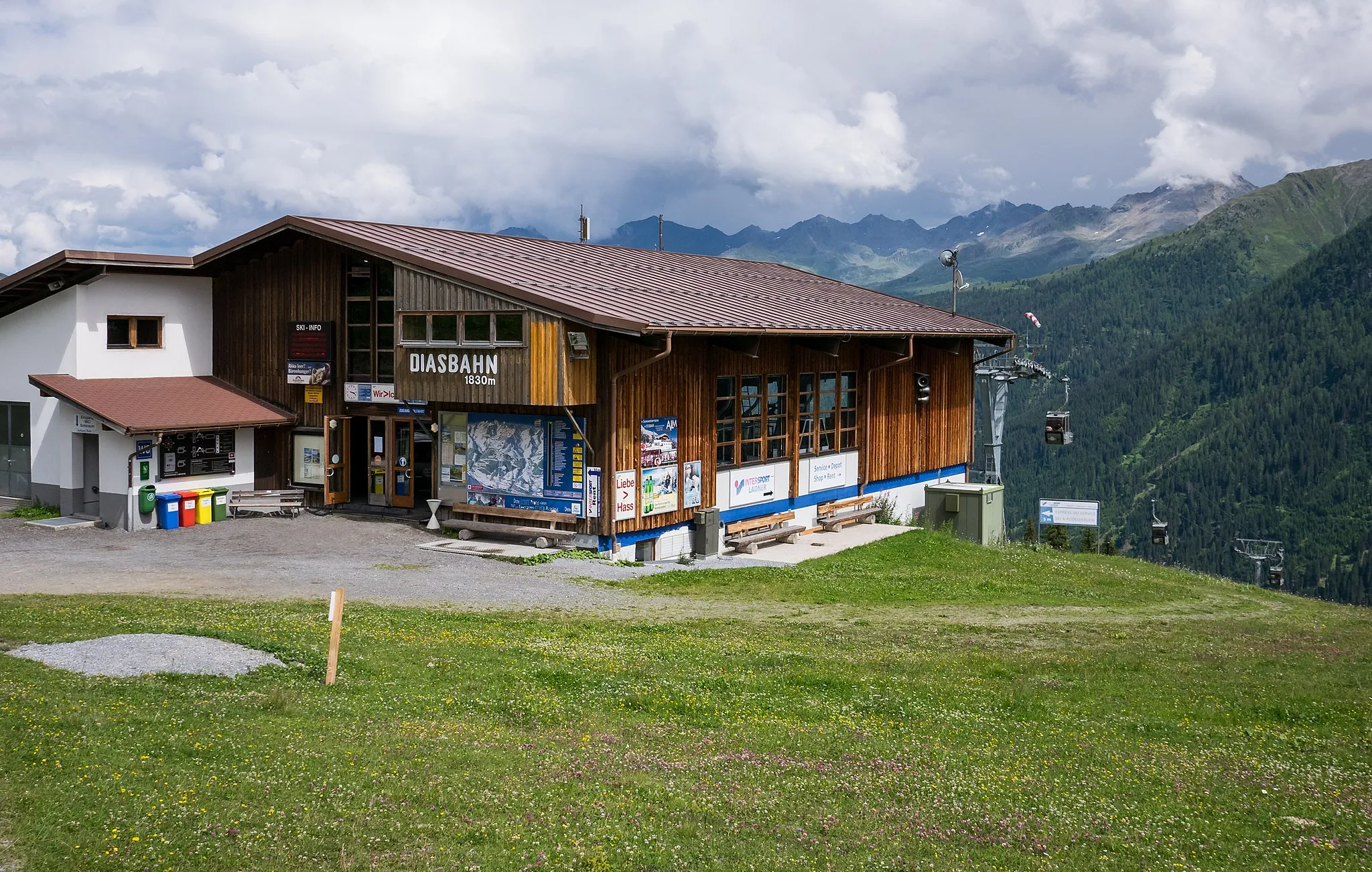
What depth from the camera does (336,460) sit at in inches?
1122

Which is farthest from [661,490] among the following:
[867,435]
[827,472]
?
[867,435]

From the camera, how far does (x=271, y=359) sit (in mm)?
29000

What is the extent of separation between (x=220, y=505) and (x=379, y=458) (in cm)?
370

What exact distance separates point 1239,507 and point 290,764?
198m

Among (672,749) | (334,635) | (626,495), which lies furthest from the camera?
(626,495)

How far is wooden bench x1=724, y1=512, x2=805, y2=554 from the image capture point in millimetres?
27078

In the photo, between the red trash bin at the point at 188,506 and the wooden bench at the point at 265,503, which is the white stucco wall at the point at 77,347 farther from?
the red trash bin at the point at 188,506

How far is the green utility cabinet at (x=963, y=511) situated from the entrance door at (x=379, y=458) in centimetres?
1489

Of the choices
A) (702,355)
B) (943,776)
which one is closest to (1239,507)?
(702,355)

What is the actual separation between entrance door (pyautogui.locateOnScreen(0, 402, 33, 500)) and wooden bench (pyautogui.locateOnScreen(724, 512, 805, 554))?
1665cm

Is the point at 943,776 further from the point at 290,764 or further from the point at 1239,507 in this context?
→ the point at 1239,507

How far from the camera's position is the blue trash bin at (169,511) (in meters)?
26.0

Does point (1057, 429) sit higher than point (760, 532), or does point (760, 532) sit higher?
point (1057, 429)

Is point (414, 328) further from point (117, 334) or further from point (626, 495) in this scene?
point (117, 334)
